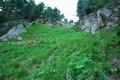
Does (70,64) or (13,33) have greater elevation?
(70,64)

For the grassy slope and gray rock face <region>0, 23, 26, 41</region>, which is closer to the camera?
the grassy slope

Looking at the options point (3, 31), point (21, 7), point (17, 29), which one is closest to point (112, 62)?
point (17, 29)

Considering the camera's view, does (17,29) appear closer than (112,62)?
No

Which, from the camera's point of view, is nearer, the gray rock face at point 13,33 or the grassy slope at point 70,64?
the grassy slope at point 70,64

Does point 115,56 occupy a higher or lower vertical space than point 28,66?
higher

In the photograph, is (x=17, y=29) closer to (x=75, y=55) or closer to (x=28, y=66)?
(x=28, y=66)

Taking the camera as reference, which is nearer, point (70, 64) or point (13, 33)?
point (70, 64)

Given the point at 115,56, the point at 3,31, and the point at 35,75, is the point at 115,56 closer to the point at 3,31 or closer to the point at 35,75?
the point at 35,75

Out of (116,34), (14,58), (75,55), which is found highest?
(116,34)

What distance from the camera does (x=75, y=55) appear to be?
474 inches

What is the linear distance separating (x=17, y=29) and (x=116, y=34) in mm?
21040

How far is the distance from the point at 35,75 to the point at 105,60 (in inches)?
156

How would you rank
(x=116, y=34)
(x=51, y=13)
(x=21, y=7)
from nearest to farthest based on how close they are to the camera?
(x=116, y=34)
(x=21, y=7)
(x=51, y=13)

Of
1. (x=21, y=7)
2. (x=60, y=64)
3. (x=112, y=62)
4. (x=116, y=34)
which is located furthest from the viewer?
(x=21, y=7)
